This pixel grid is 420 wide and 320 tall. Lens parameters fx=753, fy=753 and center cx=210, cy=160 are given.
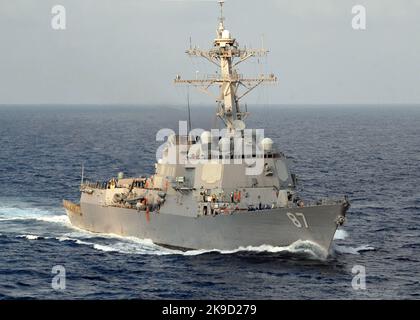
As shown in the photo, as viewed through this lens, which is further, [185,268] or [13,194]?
[13,194]

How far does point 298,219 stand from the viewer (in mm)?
33469

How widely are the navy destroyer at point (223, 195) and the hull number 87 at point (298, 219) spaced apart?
1.7 inches

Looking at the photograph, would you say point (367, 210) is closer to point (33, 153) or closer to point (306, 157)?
point (306, 157)

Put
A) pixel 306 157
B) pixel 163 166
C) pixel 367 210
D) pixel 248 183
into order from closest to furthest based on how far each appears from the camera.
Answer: pixel 248 183 < pixel 163 166 < pixel 367 210 < pixel 306 157

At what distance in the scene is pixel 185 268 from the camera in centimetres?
3256

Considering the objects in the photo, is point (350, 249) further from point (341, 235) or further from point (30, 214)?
point (30, 214)

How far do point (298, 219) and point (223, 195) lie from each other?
3.99 meters

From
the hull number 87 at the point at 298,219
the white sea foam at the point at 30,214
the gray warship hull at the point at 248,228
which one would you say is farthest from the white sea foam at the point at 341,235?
the white sea foam at the point at 30,214

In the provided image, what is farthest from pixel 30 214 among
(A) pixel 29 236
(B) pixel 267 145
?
(B) pixel 267 145
